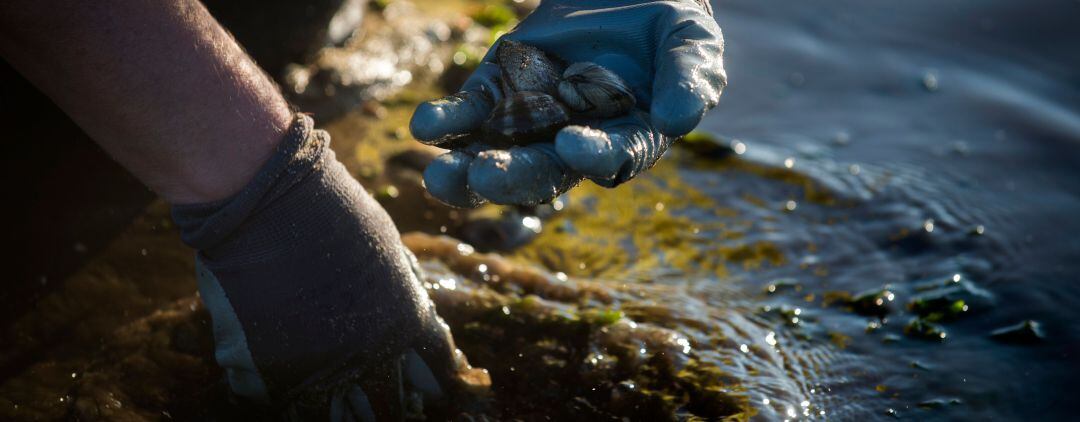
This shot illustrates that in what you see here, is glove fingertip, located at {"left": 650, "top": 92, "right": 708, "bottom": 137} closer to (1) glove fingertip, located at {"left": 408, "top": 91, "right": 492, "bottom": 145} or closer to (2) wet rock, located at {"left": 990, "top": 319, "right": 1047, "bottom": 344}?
(1) glove fingertip, located at {"left": 408, "top": 91, "right": 492, "bottom": 145}

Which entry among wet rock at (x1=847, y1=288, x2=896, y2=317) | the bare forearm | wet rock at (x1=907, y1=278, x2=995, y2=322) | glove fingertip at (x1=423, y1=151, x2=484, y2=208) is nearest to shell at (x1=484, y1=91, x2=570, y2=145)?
glove fingertip at (x1=423, y1=151, x2=484, y2=208)

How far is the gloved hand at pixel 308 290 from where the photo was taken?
2.87 m

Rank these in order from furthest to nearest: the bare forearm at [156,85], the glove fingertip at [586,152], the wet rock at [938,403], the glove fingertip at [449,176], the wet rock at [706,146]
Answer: the wet rock at [706,146] < the wet rock at [938,403] < the bare forearm at [156,85] < the glove fingertip at [449,176] < the glove fingertip at [586,152]

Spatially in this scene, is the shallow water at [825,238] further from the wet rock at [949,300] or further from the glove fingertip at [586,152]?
the glove fingertip at [586,152]

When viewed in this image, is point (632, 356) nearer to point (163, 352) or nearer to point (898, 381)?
point (898, 381)

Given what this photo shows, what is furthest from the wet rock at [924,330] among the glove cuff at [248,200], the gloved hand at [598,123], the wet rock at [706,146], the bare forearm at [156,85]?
the bare forearm at [156,85]

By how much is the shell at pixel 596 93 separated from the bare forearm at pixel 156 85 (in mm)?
1009

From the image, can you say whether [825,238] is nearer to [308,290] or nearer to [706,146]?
[706,146]

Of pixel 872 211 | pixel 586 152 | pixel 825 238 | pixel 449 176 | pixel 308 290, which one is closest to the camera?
pixel 586 152

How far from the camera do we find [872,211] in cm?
488

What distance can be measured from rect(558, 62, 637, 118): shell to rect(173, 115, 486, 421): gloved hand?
0.83 m

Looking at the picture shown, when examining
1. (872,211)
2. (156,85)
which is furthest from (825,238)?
(156,85)

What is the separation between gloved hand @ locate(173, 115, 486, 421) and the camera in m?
2.87

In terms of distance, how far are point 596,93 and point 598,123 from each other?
0.31ft
